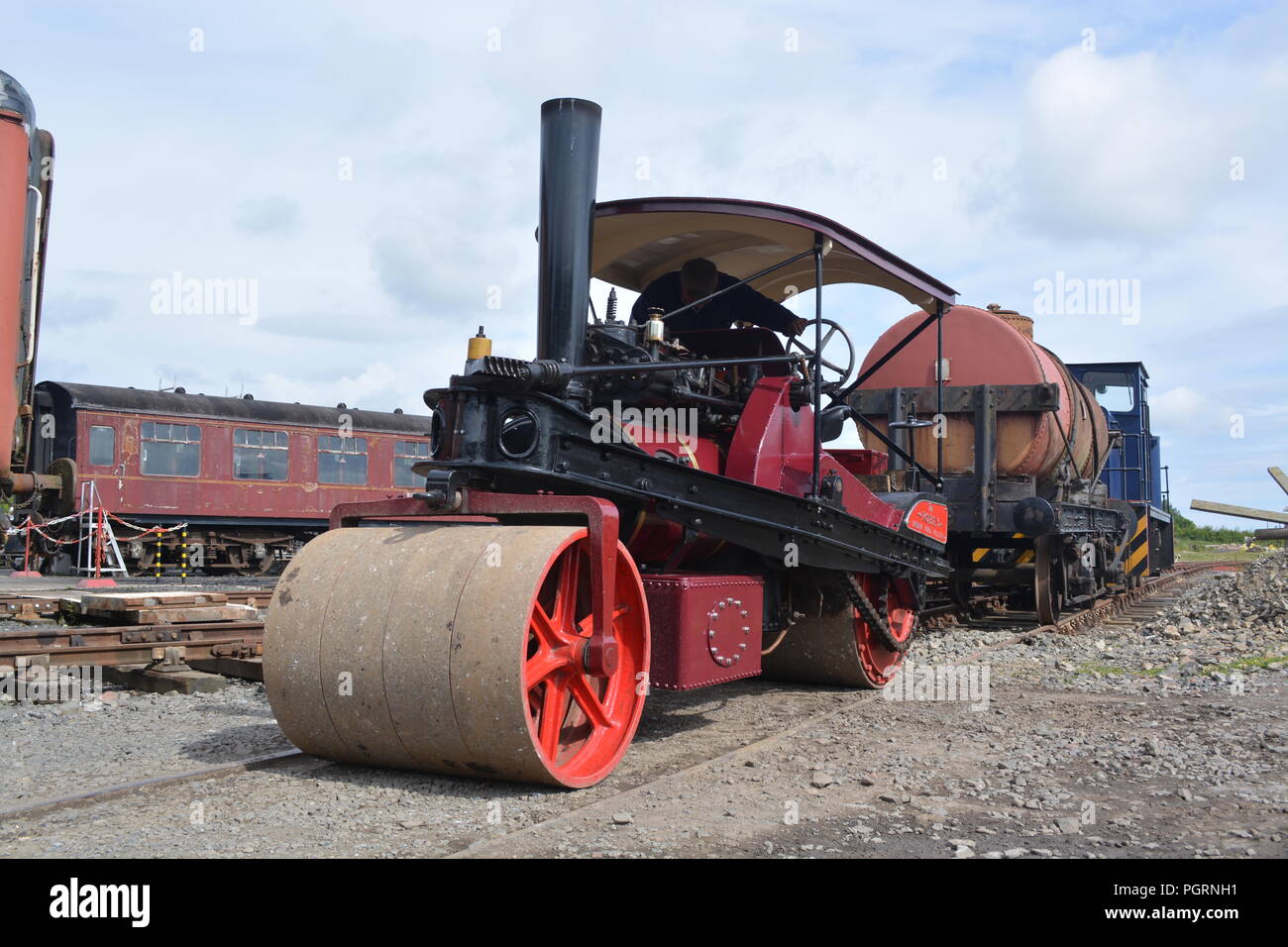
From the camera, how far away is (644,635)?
4766 mm

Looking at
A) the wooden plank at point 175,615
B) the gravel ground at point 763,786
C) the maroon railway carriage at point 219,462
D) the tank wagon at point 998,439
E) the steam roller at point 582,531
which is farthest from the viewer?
the maroon railway carriage at point 219,462

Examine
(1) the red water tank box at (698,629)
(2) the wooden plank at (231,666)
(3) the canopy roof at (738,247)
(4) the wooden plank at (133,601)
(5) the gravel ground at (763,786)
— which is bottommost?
(5) the gravel ground at (763,786)

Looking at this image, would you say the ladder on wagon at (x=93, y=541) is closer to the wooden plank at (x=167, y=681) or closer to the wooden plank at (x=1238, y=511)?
the wooden plank at (x=167, y=681)

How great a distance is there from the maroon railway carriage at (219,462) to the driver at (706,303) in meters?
11.9

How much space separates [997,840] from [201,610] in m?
7.15

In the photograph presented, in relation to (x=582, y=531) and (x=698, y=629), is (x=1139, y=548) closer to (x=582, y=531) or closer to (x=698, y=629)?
(x=698, y=629)

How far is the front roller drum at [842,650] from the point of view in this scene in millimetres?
7023

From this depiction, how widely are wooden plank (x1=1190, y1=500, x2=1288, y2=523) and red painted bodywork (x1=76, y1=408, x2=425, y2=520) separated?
14.8 metres

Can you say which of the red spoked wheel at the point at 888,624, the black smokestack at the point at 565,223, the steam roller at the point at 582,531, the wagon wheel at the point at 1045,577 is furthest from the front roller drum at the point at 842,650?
the wagon wheel at the point at 1045,577

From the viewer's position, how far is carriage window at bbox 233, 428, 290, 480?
67.7 feet

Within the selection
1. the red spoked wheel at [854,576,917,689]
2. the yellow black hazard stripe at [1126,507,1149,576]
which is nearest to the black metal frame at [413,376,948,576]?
the red spoked wheel at [854,576,917,689]

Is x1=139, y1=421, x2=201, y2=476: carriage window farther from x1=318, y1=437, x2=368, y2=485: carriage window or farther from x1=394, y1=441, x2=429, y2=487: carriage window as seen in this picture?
x1=394, y1=441, x2=429, y2=487: carriage window

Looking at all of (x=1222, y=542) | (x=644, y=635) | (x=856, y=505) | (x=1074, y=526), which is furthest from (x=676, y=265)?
(x=1222, y=542)
